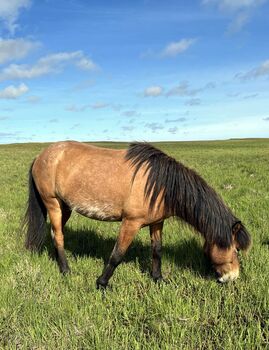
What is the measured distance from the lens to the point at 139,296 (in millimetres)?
5004

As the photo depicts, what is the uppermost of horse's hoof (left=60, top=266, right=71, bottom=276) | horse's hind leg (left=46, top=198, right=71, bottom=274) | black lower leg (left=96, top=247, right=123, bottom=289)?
horse's hind leg (left=46, top=198, right=71, bottom=274)

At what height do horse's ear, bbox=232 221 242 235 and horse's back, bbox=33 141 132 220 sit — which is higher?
horse's back, bbox=33 141 132 220

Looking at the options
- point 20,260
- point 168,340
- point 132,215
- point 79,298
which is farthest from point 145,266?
point 168,340

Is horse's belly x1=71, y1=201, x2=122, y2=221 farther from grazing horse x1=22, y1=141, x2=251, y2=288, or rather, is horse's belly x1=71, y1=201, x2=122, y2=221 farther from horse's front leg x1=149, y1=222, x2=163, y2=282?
horse's front leg x1=149, y1=222, x2=163, y2=282

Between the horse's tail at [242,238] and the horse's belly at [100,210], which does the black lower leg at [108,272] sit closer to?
the horse's belly at [100,210]

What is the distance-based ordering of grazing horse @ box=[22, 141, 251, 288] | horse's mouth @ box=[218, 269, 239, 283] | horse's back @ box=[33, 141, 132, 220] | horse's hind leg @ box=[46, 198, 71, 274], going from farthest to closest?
horse's hind leg @ box=[46, 198, 71, 274]
horse's back @ box=[33, 141, 132, 220]
grazing horse @ box=[22, 141, 251, 288]
horse's mouth @ box=[218, 269, 239, 283]

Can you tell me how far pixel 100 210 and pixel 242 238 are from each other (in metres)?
2.23

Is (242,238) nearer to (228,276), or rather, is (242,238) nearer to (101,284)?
(228,276)

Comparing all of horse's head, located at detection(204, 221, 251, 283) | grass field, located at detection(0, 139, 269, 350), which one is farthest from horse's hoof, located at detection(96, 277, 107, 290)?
horse's head, located at detection(204, 221, 251, 283)

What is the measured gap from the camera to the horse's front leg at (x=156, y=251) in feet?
19.1

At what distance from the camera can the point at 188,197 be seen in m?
5.42

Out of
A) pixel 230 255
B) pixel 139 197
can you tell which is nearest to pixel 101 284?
pixel 139 197

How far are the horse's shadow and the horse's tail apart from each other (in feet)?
2.35

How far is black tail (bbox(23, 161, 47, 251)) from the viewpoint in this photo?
6.88 metres
